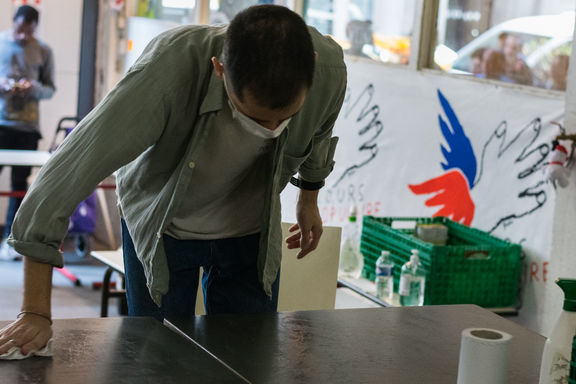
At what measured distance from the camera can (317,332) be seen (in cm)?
169

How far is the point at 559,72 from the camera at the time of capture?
3.15 metres

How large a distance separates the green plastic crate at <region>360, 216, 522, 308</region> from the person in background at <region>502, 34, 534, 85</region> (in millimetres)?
616

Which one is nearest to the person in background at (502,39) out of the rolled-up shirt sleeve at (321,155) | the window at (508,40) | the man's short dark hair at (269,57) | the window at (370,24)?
the window at (508,40)

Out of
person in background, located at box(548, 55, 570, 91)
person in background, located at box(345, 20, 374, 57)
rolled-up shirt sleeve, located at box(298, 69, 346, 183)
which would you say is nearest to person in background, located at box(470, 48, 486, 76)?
person in background, located at box(548, 55, 570, 91)

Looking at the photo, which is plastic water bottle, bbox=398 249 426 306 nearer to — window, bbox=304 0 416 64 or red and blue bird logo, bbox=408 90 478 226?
red and blue bird logo, bbox=408 90 478 226

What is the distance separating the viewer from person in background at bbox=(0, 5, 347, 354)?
147 centimetres

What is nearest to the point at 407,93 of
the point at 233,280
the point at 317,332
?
the point at 233,280

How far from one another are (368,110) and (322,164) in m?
2.09

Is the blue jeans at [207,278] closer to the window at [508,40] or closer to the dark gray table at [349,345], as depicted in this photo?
the dark gray table at [349,345]

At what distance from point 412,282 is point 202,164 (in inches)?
58.7

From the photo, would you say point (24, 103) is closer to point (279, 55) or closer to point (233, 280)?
point (233, 280)

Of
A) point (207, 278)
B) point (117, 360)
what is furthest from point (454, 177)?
point (117, 360)

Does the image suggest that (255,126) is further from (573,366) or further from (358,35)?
(358,35)

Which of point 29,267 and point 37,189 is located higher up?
point 37,189
